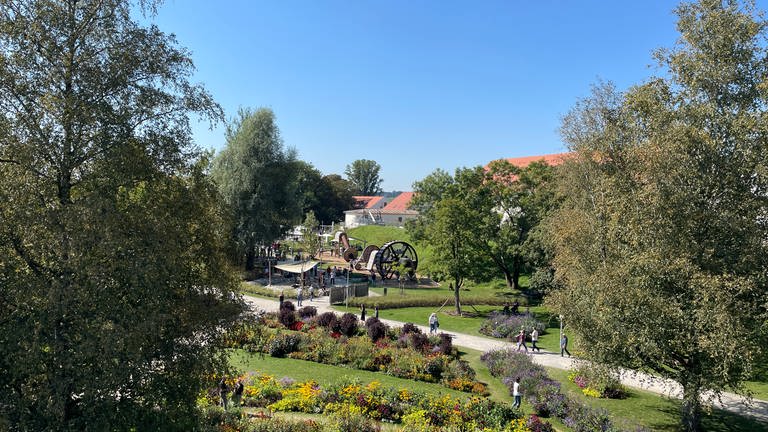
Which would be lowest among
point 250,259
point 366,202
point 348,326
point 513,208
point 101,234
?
point 348,326

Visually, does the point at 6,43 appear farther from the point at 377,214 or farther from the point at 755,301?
the point at 377,214

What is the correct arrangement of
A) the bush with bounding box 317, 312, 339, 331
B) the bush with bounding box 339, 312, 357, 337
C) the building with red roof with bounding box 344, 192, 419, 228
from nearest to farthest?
the bush with bounding box 339, 312, 357, 337
the bush with bounding box 317, 312, 339, 331
the building with red roof with bounding box 344, 192, 419, 228

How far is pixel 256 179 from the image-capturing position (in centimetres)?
4144

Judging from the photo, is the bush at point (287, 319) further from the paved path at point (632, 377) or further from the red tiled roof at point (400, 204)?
the red tiled roof at point (400, 204)

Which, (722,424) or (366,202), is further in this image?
(366,202)

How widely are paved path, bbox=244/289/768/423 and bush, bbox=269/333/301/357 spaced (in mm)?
2098

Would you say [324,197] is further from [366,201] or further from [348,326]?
[348,326]

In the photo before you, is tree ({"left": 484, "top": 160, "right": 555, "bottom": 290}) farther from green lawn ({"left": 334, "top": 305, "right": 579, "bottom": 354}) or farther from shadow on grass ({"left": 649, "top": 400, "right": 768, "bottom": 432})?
shadow on grass ({"left": 649, "top": 400, "right": 768, "bottom": 432})

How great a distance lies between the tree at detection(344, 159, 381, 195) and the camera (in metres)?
147

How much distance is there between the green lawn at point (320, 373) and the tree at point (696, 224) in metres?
6.01

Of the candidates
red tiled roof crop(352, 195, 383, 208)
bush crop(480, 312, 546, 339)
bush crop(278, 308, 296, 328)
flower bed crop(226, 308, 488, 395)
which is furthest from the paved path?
red tiled roof crop(352, 195, 383, 208)

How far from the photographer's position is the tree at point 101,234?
7215 millimetres

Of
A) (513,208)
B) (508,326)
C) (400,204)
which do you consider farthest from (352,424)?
(400,204)

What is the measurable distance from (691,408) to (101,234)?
48.4 feet
